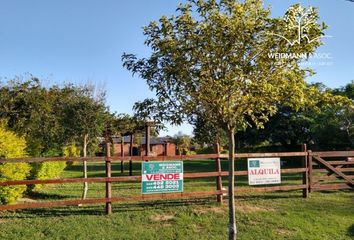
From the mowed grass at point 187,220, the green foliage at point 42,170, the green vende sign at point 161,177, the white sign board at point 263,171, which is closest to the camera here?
the mowed grass at point 187,220

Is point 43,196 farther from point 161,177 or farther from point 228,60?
point 228,60

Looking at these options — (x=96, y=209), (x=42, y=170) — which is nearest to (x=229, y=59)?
(x=96, y=209)

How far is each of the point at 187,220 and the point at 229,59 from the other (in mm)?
4691

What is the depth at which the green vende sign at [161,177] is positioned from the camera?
9.61 m

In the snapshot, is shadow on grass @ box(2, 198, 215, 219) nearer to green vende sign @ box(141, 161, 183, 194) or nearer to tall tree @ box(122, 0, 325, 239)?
green vende sign @ box(141, 161, 183, 194)

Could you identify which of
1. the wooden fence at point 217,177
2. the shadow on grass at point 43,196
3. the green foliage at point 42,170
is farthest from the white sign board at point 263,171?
the green foliage at point 42,170

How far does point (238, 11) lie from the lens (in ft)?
18.2

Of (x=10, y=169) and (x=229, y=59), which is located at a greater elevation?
(x=229, y=59)

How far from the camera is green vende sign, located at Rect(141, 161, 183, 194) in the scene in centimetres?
961

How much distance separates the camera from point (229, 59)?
567cm

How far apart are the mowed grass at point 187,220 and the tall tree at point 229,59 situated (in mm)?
3410

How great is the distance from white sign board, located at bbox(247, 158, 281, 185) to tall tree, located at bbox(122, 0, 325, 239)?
507cm

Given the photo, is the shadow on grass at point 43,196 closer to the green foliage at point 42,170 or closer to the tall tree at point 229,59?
the green foliage at point 42,170

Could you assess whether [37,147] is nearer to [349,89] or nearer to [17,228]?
[17,228]
